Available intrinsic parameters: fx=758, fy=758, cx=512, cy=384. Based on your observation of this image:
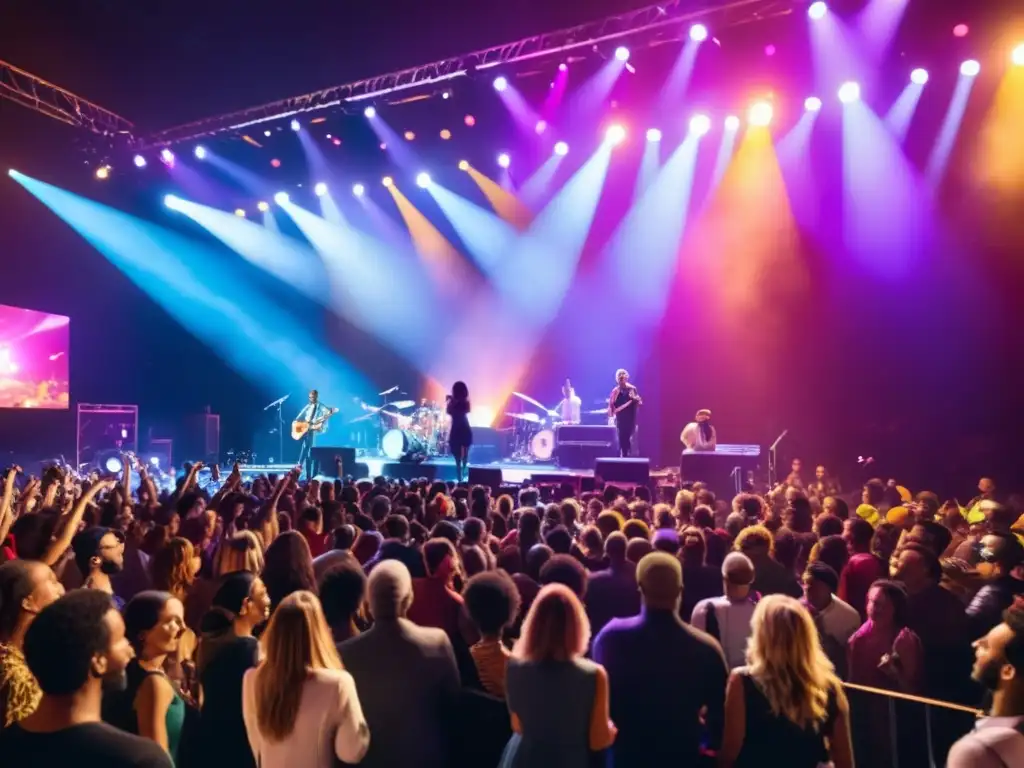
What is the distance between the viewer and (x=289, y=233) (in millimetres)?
19328

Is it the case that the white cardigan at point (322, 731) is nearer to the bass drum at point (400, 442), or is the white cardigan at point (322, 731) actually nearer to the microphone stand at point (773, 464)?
the microphone stand at point (773, 464)

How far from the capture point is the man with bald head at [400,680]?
262cm

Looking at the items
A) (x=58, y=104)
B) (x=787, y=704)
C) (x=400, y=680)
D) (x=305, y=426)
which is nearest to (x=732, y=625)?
(x=787, y=704)

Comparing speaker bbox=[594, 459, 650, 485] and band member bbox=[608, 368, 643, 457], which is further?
band member bbox=[608, 368, 643, 457]

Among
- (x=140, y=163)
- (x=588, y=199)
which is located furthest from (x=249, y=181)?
(x=588, y=199)

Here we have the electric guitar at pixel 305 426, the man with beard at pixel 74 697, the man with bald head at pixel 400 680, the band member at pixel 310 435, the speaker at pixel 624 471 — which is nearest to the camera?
the man with beard at pixel 74 697

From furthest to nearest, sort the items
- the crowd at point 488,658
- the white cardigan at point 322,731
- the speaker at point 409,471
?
the speaker at point 409,471 < the white cardigan at point 322,731 < the crowd at point 488,658

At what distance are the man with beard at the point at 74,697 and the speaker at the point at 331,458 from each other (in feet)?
39.7

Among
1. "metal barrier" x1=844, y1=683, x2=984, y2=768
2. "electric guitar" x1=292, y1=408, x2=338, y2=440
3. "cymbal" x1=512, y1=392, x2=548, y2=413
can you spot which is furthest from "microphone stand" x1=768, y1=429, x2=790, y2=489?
"metal barrier" x1=844, y1=683, x2=984, y2=768

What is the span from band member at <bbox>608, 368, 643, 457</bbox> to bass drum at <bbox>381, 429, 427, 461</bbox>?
4777 millimetres

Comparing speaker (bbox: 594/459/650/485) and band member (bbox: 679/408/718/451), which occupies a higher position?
band member (bbox: 679/408/718/451)

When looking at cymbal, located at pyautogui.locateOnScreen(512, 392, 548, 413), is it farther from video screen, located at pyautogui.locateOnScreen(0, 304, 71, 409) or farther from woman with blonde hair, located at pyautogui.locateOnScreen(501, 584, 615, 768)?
woman with blonde hair, located at pyautogui.locateOnScreen(501, 584, 615, 768)

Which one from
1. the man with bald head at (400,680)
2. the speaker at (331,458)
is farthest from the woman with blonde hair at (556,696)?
the speaker at (331,458)

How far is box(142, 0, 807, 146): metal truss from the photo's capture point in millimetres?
10219
